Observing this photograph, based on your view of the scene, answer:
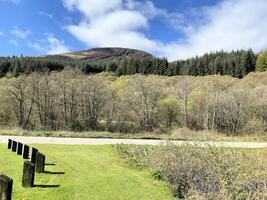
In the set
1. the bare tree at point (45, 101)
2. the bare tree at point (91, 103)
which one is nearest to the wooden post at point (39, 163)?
the bare tree at point (91, 103)

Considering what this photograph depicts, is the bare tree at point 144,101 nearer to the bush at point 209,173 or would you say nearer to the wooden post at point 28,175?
the bush at point 209,173

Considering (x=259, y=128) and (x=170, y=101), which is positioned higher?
(x=170, y=101)

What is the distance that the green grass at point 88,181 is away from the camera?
9367 millimetres

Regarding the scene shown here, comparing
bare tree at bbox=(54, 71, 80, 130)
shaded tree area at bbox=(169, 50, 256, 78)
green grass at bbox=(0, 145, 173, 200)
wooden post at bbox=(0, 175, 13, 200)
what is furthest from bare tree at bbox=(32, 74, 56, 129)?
shaded tree area at bbox=(169, 50, 256, 78)

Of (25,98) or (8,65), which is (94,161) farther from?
(8,65)

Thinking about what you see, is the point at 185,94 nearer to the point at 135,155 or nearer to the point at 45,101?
the point at 45,101

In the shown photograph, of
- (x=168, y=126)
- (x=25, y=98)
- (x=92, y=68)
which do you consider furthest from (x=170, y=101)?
(x=92, y=68)

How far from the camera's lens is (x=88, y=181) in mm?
10938

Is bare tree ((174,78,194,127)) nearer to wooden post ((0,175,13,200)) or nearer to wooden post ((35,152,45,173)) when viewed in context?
wooden post ((35,152,45,173))

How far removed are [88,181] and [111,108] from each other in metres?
35.0

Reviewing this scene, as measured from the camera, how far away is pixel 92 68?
122 metres

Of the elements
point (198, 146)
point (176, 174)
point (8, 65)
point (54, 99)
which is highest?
point (8, 65)

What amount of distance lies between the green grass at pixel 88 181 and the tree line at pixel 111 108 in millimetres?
29322

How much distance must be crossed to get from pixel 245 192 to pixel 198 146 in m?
5.07
